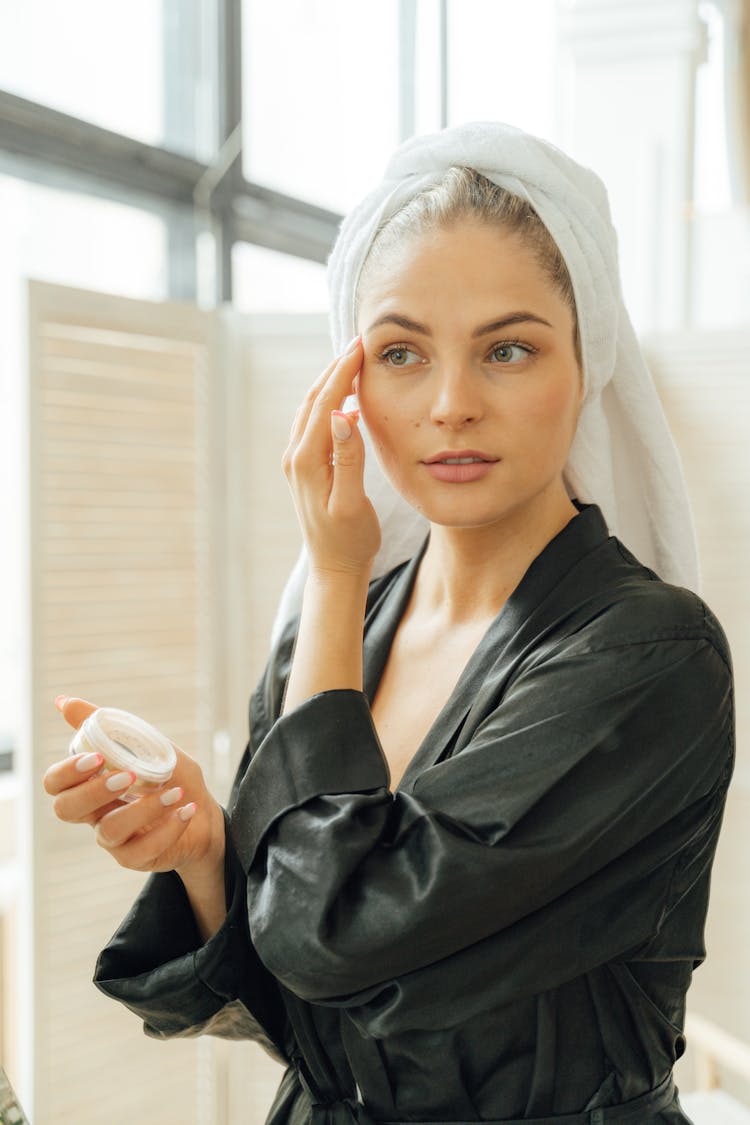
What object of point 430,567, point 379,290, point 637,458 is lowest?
point 430,567

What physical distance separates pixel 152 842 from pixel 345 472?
345mm

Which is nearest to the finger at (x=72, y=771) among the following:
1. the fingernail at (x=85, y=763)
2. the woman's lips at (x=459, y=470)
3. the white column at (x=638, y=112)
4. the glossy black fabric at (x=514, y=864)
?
the fingernail at (x=85, y=763)

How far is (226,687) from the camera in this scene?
224 cm

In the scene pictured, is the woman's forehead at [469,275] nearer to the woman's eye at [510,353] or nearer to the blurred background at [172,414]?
the woman's eye at [510,353]

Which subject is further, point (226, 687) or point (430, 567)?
point (226, 687)

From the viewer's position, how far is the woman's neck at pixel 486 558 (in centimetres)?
107

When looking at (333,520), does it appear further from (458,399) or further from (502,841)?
(502,841)

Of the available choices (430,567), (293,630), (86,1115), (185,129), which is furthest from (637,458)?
(185,129)

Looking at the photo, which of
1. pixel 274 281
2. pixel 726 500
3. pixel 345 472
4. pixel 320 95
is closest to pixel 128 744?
pixel 345 472

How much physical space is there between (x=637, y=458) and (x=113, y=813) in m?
0.61

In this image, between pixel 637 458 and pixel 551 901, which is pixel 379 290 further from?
pixel 551 901

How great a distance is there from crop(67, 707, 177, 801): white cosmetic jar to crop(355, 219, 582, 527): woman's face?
0.99 feet

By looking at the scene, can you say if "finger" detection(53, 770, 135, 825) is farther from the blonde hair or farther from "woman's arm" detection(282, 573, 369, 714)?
the blonde hair

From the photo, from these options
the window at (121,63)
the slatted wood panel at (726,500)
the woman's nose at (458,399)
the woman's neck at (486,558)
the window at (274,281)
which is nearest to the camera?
the woman's nose at (458,399)
